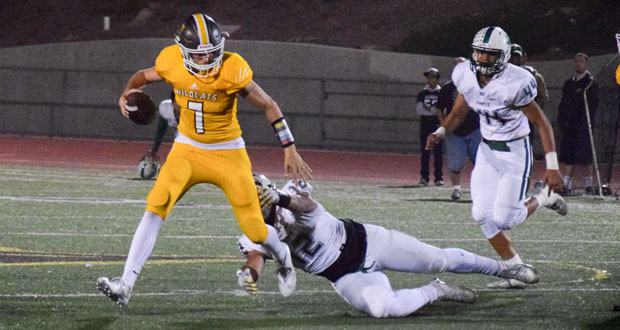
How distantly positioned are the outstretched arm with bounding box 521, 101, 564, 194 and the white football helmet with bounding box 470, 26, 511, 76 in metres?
0.38

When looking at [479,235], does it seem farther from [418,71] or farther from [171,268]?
[418,71]

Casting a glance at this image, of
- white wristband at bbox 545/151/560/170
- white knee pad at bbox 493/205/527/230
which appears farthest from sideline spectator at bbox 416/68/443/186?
white wristband at bbox 545/151/560/170

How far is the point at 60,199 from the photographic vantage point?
1400 centimetres

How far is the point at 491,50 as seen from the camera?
7996 mm

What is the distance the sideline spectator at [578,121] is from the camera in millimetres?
15953

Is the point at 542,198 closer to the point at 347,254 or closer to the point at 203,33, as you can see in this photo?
the point at 347,254

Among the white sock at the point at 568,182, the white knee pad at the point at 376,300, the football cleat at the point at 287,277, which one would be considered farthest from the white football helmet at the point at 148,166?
the white knee pad at the point at 376,300

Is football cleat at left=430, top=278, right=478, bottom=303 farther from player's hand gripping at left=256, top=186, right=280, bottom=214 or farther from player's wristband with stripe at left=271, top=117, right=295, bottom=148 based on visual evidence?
player's wristband with stripe at left=271, top=117, right=295, bottom=148

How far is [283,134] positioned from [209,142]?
1.62 ft

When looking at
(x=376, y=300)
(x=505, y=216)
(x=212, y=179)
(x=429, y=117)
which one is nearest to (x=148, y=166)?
(x=429, y=117)

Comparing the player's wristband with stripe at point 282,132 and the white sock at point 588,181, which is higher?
the player's wristband with stripe at point 282,132

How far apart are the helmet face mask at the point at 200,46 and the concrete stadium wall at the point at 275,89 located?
17.8 metres

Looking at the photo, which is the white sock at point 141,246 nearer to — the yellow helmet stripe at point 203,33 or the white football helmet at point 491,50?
the yellow helmet stripe at point 203,33

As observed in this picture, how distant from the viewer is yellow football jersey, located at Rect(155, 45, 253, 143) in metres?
7.04
